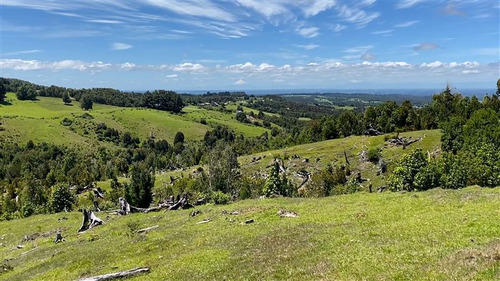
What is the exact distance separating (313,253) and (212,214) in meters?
24.0

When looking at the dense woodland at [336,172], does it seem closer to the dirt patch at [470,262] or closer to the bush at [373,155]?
the bush at [373,155]

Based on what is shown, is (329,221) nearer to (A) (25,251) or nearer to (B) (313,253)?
(B) (313,253)

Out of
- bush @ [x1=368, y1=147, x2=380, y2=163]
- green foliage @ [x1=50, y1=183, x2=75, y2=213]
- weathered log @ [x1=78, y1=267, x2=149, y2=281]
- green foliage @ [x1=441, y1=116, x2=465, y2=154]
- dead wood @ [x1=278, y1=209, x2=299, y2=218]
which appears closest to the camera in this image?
weathered log @ [x1=78, y1=267, x2=149, y2=281]

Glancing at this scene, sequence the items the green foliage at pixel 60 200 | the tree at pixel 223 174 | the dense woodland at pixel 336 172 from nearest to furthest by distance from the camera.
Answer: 1. the dense woodland at pixel 336 172
2. the green foliage at pixel 60 200
3. the tree at pixel 223 174

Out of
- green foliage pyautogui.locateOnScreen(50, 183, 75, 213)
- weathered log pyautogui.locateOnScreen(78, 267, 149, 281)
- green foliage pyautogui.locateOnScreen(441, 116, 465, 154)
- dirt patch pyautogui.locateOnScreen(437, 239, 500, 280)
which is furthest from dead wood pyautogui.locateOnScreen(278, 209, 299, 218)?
green foliage pyautogui.locateOnScreen(441, 116, 465, 154)

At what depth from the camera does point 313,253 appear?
22.9 m

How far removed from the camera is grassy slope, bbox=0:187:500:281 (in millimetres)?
18203

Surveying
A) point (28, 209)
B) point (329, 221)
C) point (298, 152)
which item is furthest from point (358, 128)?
point (329, 221)

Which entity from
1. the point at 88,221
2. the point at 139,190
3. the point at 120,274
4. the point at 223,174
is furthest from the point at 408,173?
the point at 223,174

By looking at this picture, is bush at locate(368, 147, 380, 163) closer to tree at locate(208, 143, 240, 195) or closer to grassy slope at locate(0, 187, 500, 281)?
tree at locate(208, 143, 240, 195)

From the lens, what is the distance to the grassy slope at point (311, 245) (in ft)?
59.7

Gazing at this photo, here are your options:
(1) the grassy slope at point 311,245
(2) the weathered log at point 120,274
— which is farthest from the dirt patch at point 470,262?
(2) the weathered log at point 120,274

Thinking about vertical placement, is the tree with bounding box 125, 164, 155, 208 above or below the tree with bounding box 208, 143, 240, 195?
above

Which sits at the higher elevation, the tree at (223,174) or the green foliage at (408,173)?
the green foliage at (408,173)
